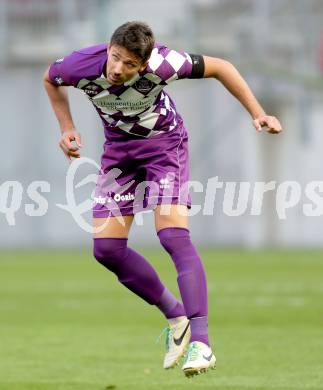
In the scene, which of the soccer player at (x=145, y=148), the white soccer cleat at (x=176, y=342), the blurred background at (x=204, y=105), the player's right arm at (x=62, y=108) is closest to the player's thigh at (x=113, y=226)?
the soccer player at (x=145, y=148)

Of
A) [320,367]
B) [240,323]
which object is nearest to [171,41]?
[240,323]

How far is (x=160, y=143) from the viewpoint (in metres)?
7.61

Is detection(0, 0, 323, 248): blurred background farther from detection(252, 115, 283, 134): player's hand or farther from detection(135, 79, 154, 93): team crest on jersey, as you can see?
detection(252, 115, 283, 134): player's hand

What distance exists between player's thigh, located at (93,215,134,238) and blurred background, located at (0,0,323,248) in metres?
17.1

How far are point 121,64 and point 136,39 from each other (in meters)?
0.16

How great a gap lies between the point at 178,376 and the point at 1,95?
2020cm

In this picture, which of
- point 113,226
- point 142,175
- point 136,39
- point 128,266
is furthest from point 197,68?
point 128,266

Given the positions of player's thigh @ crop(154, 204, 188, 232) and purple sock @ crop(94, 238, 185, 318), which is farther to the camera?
purple sock @ crop(94, 238, 185, 318)

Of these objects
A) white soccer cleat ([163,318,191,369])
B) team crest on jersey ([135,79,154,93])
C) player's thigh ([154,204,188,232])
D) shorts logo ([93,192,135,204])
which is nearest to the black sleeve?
team crest on jersey ([135,79,154,93])

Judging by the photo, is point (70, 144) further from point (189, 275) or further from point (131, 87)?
point (189, 275)

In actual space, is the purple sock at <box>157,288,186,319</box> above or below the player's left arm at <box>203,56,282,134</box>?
below

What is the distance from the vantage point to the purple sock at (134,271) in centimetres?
777

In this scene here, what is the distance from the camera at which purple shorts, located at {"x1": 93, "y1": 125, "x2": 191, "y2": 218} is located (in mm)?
7492

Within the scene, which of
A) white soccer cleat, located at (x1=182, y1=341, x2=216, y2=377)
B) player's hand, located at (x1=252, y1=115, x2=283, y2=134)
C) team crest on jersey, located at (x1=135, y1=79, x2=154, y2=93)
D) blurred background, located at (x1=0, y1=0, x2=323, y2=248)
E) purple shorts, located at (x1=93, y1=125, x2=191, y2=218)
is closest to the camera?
white soccer cleat, located at (x1=182, y1=341, x2=216, y2=377)
